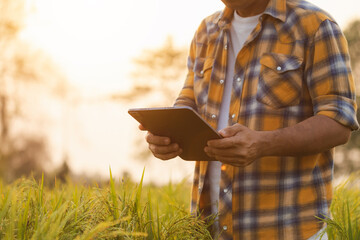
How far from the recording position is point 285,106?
2244mm

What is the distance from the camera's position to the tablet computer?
1.86m

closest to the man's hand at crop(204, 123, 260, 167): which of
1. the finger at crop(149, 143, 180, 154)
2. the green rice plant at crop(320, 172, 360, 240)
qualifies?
the finger at crop(149, 143, 180, 154)

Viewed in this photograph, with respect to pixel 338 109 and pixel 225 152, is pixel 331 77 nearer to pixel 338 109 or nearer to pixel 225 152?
pixel 338 109

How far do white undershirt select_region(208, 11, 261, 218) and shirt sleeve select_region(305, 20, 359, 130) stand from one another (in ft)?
1.32

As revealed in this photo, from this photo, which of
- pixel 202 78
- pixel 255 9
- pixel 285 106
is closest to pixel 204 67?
pixel 202 78

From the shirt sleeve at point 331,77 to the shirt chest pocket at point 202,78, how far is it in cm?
59

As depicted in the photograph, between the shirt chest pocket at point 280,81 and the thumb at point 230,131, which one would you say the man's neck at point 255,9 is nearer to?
the shirt chest pocket at point 280,81

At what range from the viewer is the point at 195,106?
280cm

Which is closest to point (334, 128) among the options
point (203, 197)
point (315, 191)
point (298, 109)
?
point (298, 109)

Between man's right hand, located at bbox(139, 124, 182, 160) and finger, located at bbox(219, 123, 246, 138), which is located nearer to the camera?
finger, located at bbox(219, 123, 246, 138)

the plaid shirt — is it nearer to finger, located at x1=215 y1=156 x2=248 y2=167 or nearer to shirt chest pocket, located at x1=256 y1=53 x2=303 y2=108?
shirt chest pocket, located at x1=256 y1=53 x2=303 y2=108

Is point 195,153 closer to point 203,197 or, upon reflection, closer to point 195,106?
point 203,197

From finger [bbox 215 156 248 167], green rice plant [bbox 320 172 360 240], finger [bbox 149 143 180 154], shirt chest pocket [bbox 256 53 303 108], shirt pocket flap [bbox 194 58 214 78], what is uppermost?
shirt pocket flap [bbox 194 58 214 78]

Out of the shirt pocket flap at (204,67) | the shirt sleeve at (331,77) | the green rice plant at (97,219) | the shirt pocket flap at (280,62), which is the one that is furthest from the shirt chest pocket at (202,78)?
the green rice plant at (97,219)
